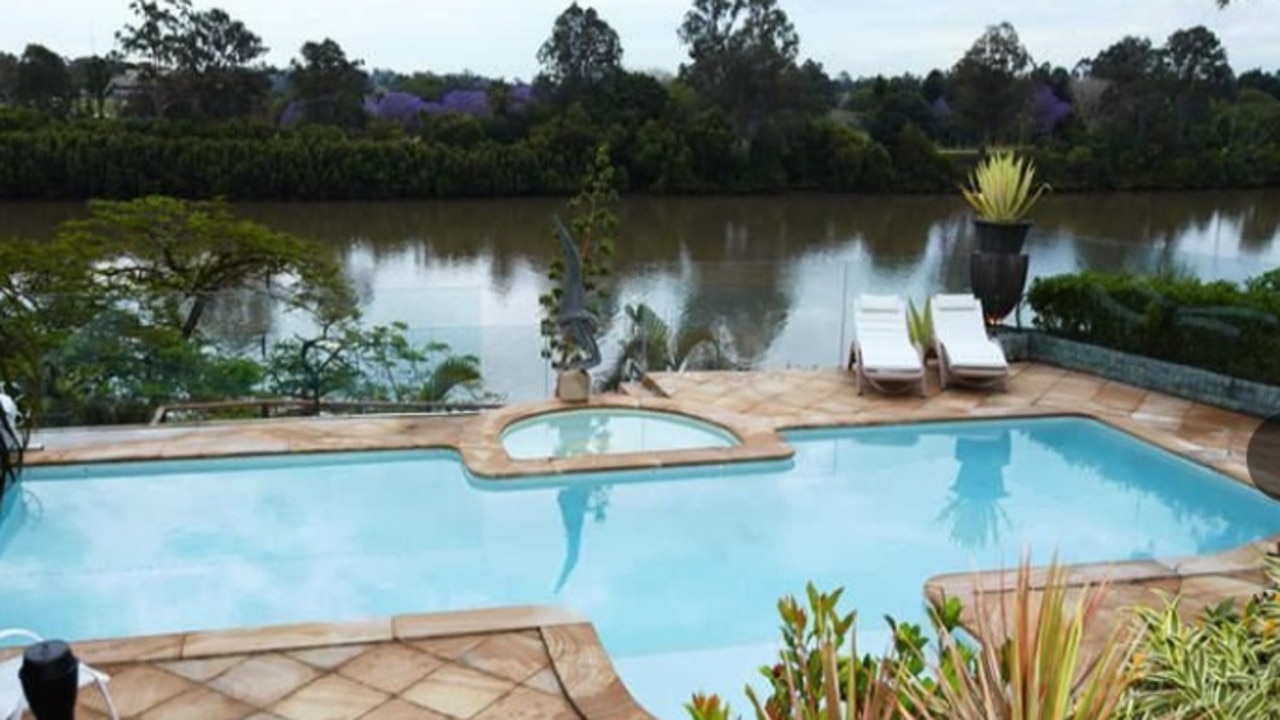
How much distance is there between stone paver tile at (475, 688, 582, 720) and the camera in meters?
3.48

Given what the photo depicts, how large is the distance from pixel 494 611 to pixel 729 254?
18.0 metres

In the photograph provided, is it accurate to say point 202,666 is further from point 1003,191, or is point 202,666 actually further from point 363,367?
point 1003,191

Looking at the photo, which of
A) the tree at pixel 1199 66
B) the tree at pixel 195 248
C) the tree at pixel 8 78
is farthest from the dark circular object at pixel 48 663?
the tree at pixel 1199 66

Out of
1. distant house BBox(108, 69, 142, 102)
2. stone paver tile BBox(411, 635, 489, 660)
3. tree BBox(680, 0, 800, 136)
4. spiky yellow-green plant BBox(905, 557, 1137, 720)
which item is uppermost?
tree BBox(680, 0, 800, 136)

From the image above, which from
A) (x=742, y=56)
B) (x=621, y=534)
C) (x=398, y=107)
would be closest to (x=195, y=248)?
(x=621, y=534)

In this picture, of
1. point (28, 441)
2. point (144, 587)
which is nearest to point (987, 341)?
point (144, 587)

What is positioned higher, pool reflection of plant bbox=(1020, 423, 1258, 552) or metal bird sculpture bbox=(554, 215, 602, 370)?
metal bird sculpture bbox=(554, 215, 602, 370)

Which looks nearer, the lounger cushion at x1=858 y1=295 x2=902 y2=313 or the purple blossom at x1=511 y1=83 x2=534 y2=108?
the lounger cushion at x1=858 y1=295 x2=902 y2=313

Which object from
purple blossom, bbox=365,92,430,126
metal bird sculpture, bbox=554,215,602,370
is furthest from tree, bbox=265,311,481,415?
purple blossom, bbox=365,92,430,126

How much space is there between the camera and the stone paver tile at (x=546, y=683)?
367cm

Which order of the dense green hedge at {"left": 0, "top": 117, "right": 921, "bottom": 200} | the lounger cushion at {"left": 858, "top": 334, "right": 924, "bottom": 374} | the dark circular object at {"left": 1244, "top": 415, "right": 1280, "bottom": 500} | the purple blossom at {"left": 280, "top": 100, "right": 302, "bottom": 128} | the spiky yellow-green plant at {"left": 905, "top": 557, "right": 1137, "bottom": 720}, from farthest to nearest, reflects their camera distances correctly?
the purple blossom at {"left": 280, "top": 100, "right": 302, "bottom": 128} < the dense green hedge at {"left": 0, "top": 117, "right": 921, "bottom": 200} < the lounger cushion at {"left": 858, "top": 334, "right": 924, "bottom": 374} < the dark circular object at {"left": 1244, "top": 415, "right": 1280, "bottom": 500} < the spiky yellow-green plant at {"left": 905, "top": 557, "right": 1137, "bottom": 720}

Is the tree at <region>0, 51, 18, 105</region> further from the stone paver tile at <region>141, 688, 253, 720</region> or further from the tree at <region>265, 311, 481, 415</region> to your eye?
the stone paver tile at <region>141, 688, 253, 720</region>

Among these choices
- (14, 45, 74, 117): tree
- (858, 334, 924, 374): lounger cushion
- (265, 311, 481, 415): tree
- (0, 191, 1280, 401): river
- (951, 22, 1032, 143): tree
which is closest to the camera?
(265, 311, 481, 415): tree

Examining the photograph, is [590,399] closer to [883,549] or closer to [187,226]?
[883,549]
